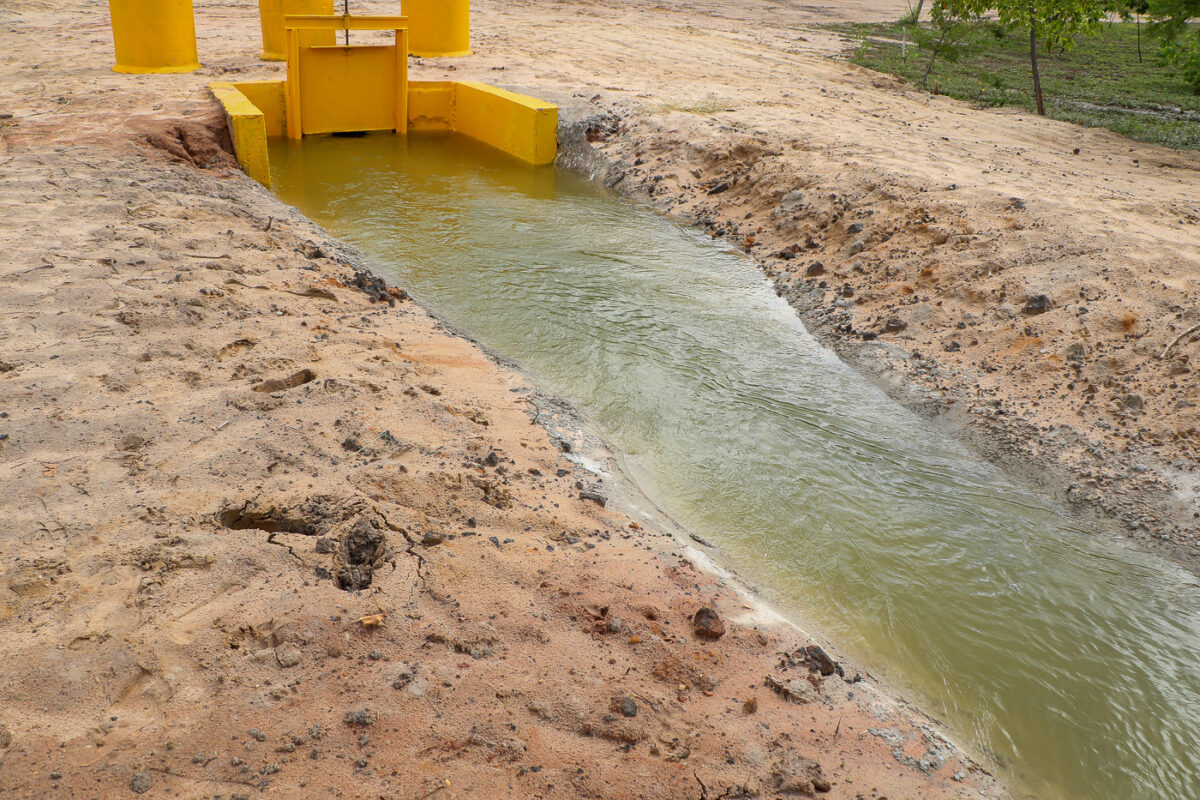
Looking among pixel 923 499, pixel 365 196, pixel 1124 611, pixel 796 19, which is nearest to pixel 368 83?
pixel 365 196

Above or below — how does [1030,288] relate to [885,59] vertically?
below

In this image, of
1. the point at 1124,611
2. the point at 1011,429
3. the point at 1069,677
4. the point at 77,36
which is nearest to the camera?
the point at 1069,677

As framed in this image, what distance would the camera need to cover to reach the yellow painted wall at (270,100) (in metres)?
10.1

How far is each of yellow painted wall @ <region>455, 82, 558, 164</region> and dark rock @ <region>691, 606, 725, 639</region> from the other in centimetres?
765

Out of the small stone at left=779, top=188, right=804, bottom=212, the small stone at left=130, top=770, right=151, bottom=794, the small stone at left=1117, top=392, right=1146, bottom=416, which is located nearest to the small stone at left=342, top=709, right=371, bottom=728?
the small stone at left=130, top=770, right=151, bottom=794

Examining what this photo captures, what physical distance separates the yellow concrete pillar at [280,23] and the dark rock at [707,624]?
34.9 ft

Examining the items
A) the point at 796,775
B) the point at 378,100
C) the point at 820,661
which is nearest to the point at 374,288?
the point at 820,661

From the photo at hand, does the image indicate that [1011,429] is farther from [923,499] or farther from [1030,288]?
[1030,288]

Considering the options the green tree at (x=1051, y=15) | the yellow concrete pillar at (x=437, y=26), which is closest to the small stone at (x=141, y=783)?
the green tree at (x=1051, y=15)

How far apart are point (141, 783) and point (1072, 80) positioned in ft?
53.0

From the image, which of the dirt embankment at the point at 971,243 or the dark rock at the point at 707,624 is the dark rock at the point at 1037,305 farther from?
the dark rock at the point at 707,624

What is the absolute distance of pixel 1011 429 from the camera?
5.05m

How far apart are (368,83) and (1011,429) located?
340 inches

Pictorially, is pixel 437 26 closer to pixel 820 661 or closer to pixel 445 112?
pixel 445 112
